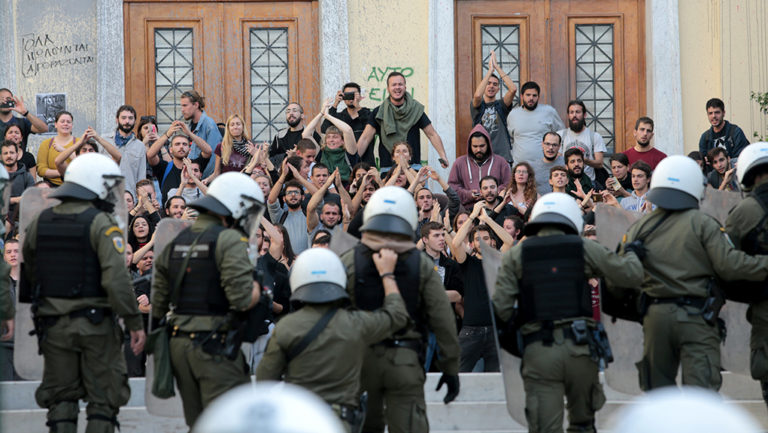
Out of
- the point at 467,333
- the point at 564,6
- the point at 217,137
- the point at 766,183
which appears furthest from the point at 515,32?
the point at 766,183

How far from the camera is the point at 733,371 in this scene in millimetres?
8430

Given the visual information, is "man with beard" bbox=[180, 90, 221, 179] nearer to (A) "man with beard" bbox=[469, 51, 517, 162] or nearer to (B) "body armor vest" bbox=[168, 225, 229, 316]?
(A) "man with beard" bbox=[469, 51, 517, 162]

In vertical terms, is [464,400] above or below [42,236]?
below

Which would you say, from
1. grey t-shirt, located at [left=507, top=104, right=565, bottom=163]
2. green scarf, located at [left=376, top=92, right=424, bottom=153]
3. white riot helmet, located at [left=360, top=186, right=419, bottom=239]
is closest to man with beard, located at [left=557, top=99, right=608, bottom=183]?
grey t-shirt, located at [left=507, top=104, right=565, bottom=163]

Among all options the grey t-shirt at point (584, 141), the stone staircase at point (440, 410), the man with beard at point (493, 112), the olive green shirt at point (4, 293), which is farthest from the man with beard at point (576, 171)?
the olive green shirt at point (4, 293)

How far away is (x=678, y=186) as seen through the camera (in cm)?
742

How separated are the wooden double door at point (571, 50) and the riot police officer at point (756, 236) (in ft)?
22.2

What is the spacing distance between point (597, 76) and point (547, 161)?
3.04m

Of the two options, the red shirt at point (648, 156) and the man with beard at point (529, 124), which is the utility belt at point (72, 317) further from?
the red shirt at point (648, 156)

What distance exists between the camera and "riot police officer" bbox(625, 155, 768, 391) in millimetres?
7250

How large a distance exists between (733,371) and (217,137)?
618cm

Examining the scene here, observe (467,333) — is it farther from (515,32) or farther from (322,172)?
(515,32)

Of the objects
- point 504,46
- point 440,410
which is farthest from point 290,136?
point 440,410

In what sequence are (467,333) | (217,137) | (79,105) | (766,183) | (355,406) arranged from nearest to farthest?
1. (355,406)
2. (766,183)
3. (467,333)
4. (217,137)
5. (79,105)
